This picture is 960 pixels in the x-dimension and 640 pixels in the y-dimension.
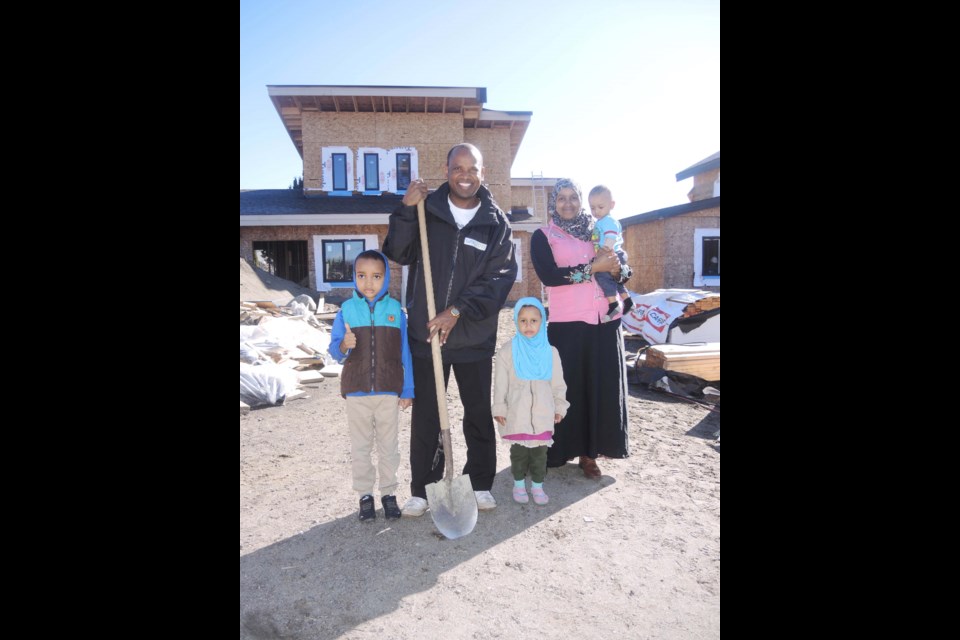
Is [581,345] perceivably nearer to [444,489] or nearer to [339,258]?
[444,489]

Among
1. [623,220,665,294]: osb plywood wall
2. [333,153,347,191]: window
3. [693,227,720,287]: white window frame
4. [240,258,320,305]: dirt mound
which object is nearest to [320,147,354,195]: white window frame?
[333,153,347,191]: window

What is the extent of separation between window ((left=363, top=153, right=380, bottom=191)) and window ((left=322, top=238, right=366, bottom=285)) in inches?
89.9

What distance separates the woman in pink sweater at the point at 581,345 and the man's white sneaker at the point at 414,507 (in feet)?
3.26

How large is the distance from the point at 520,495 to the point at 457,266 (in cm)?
151

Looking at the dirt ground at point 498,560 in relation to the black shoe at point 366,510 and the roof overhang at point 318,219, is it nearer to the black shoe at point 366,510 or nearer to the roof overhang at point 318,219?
the black shoe at point 366,510

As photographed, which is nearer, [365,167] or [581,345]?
[581,345]

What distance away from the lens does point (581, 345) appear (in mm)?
3527

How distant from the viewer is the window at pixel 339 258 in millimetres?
15609

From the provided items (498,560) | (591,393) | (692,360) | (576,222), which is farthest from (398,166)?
(498,560)

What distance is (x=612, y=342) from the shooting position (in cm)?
353

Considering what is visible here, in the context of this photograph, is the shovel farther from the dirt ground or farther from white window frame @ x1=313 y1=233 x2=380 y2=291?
white window frame @ x1=313 y1=233 x2=380 y2=291

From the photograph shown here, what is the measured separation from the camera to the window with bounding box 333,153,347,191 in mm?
16547

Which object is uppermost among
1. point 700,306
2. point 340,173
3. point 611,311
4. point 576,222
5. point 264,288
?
point 340,173
